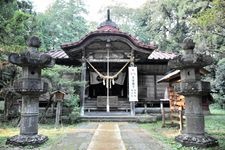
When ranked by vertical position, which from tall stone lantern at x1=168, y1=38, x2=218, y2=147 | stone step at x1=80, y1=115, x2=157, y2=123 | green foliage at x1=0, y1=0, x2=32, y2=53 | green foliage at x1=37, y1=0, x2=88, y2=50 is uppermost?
green foliage at x1=37, y1=0, x2=88, y2=50

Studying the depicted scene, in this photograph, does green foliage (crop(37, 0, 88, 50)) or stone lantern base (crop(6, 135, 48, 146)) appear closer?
stone lantern base (crop(6, 135, 48, 146))

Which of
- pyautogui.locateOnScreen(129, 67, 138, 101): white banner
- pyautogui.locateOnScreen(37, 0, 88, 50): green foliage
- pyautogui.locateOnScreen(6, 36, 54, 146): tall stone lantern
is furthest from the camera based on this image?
pyautogui.locateOnScreen(37, 0, 88, 50): green foliage

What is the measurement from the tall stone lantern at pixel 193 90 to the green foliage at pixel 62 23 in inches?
960

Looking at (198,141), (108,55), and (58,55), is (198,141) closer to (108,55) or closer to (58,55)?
(108,55)

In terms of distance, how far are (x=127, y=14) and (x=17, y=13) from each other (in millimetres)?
36707

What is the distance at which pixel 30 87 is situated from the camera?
7039mm

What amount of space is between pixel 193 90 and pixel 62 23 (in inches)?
1151

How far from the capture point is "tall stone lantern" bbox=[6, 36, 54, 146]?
277 inches

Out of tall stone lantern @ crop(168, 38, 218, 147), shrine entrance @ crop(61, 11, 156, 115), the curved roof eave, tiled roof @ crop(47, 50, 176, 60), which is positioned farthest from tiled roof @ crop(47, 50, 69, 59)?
tall stone lantern @ crop(168, 38, 218, 147)

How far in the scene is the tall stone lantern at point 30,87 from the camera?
7023 mm

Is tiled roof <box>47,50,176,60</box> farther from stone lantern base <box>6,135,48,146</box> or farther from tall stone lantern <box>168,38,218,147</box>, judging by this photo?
stone lantern base <box>6,135,48,146</box>

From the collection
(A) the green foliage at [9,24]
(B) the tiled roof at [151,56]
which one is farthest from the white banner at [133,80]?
(A) the green foliage at [9,24]

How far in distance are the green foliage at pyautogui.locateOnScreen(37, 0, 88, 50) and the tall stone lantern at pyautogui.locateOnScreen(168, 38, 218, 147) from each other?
24383mm

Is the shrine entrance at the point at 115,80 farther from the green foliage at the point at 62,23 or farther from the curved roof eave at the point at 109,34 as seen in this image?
the green foliage at the point at 62,23
